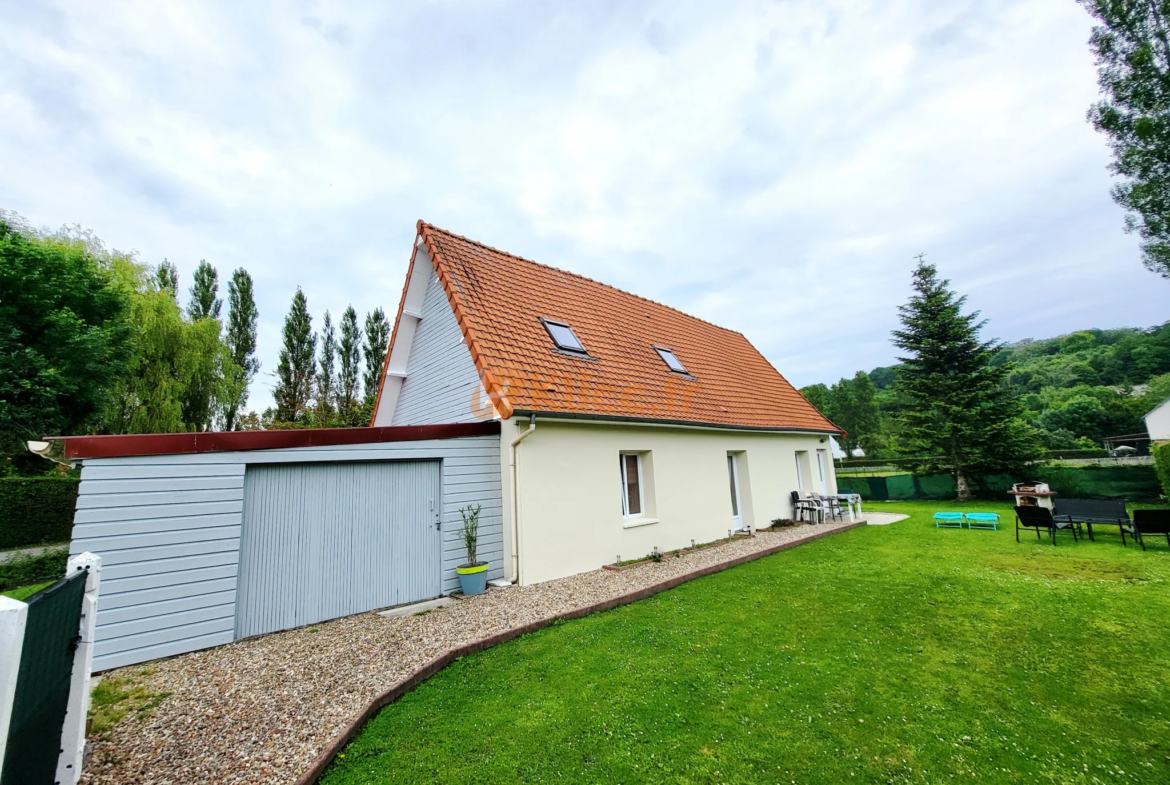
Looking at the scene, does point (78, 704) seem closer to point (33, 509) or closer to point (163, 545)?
point (163, 545)

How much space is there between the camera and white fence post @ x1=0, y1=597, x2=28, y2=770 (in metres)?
1.56

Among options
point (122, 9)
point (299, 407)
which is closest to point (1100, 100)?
point (122, 9)

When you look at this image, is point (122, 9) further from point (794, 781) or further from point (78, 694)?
point (794, 781)

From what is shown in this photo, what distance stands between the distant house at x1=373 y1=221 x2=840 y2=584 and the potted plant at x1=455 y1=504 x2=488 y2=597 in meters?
0.51

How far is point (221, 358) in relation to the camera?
19.0 meters

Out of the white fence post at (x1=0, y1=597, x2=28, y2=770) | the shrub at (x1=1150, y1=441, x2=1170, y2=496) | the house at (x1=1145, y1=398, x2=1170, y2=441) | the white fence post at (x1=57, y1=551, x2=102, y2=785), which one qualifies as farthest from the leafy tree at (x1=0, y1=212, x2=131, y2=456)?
the house at (x1=1145, y1=398, x2=1170, y2=441)

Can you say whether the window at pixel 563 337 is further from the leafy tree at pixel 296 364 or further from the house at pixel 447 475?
the leafy tree at pixel 296 364

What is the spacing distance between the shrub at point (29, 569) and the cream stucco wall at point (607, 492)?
12.3m

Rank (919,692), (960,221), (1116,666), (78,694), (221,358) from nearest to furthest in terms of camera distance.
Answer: (78,694) → (919,692) → (1116,666) → (960,221) → (221,358)

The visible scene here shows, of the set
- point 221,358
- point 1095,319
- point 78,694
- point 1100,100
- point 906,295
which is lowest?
point 78,694

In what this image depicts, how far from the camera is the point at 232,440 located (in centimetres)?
511

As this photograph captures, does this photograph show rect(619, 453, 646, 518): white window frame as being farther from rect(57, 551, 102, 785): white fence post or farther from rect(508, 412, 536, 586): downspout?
rect(57, 551, 102, 785): white fence post

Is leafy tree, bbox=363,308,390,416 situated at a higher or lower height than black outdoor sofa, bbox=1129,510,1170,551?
higher

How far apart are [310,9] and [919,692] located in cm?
1242
